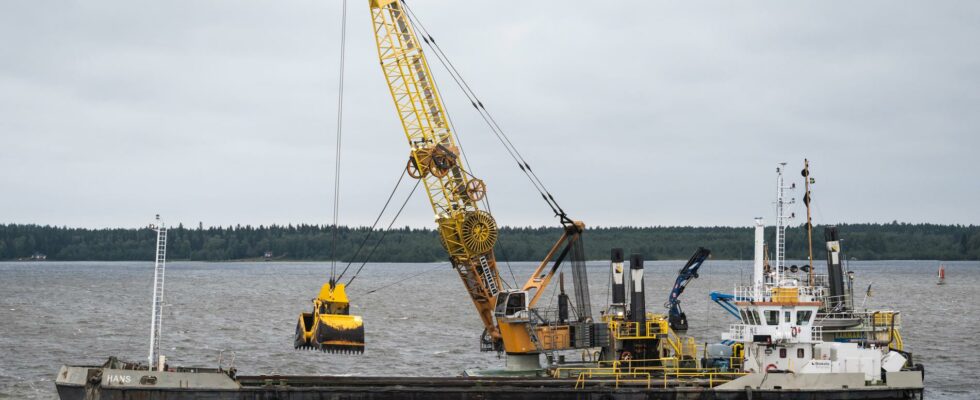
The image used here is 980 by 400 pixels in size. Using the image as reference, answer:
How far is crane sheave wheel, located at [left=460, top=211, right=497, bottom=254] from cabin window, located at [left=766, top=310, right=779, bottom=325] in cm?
1627

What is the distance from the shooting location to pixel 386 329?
3735 inches

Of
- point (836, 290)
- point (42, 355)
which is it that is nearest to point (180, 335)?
point (42, 355)

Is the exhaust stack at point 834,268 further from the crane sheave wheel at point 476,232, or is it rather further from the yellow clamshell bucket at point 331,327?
the yellow clamshell bucket at point 331,327

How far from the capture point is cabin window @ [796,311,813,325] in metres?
44.0

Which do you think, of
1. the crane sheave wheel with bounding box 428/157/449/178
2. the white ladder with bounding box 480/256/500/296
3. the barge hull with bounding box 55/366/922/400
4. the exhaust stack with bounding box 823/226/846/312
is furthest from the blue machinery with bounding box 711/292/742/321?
the crane sheave wheel with bounding box 428/157/449/178

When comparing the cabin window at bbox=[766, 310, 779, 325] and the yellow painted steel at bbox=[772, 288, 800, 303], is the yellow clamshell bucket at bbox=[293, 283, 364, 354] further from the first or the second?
the yellow painted steel at bbox=[772, 288, 800, 303]

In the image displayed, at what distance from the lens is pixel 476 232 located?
184 ft

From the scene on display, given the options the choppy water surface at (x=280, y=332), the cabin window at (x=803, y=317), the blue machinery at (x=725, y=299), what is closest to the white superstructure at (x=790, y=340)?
the cabin window at (x=803, y=317)

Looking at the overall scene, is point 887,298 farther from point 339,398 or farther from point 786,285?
point 339,398

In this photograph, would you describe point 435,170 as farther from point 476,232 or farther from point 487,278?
point 487,278

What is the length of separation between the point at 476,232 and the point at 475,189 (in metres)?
2.19

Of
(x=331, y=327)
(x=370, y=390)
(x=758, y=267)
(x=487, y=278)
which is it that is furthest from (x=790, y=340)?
(x=331, y=327)

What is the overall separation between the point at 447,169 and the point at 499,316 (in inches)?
314

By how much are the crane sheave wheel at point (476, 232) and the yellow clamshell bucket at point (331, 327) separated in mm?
10206
